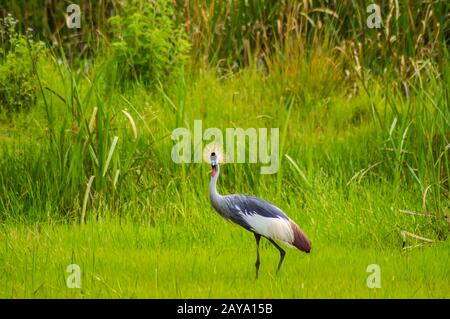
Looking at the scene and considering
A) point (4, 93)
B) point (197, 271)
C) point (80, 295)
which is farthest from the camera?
point (4, 93)

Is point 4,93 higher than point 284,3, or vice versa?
point 284,3

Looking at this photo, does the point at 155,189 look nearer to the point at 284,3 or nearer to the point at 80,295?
the point at 80,295

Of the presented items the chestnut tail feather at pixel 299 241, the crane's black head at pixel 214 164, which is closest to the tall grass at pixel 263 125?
the chestnut tail feather at pixel 299 241

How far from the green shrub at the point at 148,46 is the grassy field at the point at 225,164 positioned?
0.02m

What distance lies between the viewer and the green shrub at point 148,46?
25.5 feet

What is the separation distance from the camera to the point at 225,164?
21.4 ft

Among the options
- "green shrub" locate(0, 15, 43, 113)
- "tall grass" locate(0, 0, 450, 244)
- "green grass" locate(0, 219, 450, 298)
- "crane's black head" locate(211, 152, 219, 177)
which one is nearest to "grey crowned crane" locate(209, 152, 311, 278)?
"crane's black head" locate(211, 152, 219, 177)

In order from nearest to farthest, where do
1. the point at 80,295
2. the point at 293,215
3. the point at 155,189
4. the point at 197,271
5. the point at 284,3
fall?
the point at 80,295 → the point at 197,271 → the point at 293,215 → the point at 155,189 → the point at 284,3

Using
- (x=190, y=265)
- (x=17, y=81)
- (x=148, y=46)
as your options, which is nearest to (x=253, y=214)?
(x=190, y=265)

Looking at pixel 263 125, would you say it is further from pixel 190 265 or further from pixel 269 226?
pixel 269 226

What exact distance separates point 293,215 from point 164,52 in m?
2.80

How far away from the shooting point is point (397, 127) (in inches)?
271

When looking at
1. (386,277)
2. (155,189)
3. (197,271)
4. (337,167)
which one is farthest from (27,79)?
(386,277)

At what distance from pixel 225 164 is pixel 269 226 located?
7.44 feet
